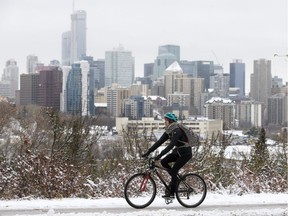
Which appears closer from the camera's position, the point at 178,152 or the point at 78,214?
the point at 78,214

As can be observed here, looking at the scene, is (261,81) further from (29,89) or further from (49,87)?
(49,87)

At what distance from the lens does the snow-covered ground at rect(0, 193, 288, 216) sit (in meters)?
9.34

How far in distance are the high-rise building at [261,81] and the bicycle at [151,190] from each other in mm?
77943

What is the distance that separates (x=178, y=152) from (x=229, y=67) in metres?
109

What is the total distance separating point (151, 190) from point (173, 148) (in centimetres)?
83

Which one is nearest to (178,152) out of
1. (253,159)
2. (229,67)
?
(253,159)

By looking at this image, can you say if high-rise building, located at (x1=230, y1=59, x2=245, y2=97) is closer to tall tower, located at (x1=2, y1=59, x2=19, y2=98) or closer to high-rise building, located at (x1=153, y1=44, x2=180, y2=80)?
tall tower, located at (x1=2, y1=59, x2=19, y2=98)

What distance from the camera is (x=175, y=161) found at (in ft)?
34.2

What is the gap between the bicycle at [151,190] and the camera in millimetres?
10347

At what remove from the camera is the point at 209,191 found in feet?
41.5

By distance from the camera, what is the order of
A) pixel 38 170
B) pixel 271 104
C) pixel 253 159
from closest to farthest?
pixel 38 170, pixel 253 159, pixel 271 104

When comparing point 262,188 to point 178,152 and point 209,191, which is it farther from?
point 178,152

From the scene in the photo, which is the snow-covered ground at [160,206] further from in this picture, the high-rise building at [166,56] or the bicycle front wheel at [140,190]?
the high-rise building at [166,56]

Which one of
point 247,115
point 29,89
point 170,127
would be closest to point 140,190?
point 170,127
